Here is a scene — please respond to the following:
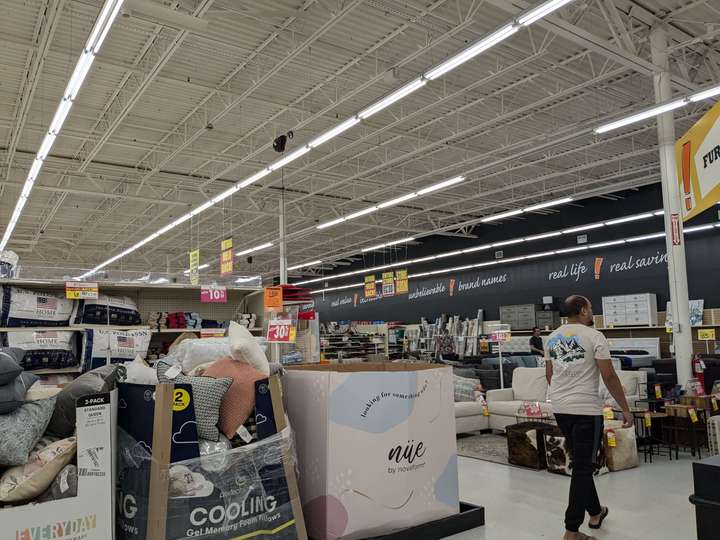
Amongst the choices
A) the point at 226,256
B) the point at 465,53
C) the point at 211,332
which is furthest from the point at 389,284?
the point at 211,332

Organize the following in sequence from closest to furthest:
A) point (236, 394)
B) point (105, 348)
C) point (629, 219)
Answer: point (236, 394), point (105, 348), point (629, 219)

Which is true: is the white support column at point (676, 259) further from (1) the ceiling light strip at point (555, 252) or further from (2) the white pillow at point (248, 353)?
(1) the ceiling light strip at point (555, 252)

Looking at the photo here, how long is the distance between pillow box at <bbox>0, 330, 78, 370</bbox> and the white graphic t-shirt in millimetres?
3616

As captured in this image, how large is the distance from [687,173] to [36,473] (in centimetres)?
266

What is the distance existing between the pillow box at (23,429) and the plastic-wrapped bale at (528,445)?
176 inches

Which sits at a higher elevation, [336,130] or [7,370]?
[336,130]

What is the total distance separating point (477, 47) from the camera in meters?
6.20

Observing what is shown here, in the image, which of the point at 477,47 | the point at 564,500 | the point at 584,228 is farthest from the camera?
the point at 584,228

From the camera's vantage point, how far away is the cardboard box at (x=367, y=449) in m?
Answer: 2.95

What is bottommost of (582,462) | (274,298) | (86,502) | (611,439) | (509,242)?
(611,439)

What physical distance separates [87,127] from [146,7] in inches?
226

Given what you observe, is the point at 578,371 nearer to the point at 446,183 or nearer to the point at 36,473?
the point at 36,473

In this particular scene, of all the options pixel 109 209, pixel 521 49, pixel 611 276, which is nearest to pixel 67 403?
pixel 521 49

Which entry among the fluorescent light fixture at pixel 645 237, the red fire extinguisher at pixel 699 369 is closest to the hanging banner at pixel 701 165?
the red fire extinguisher at pixel 699 369
